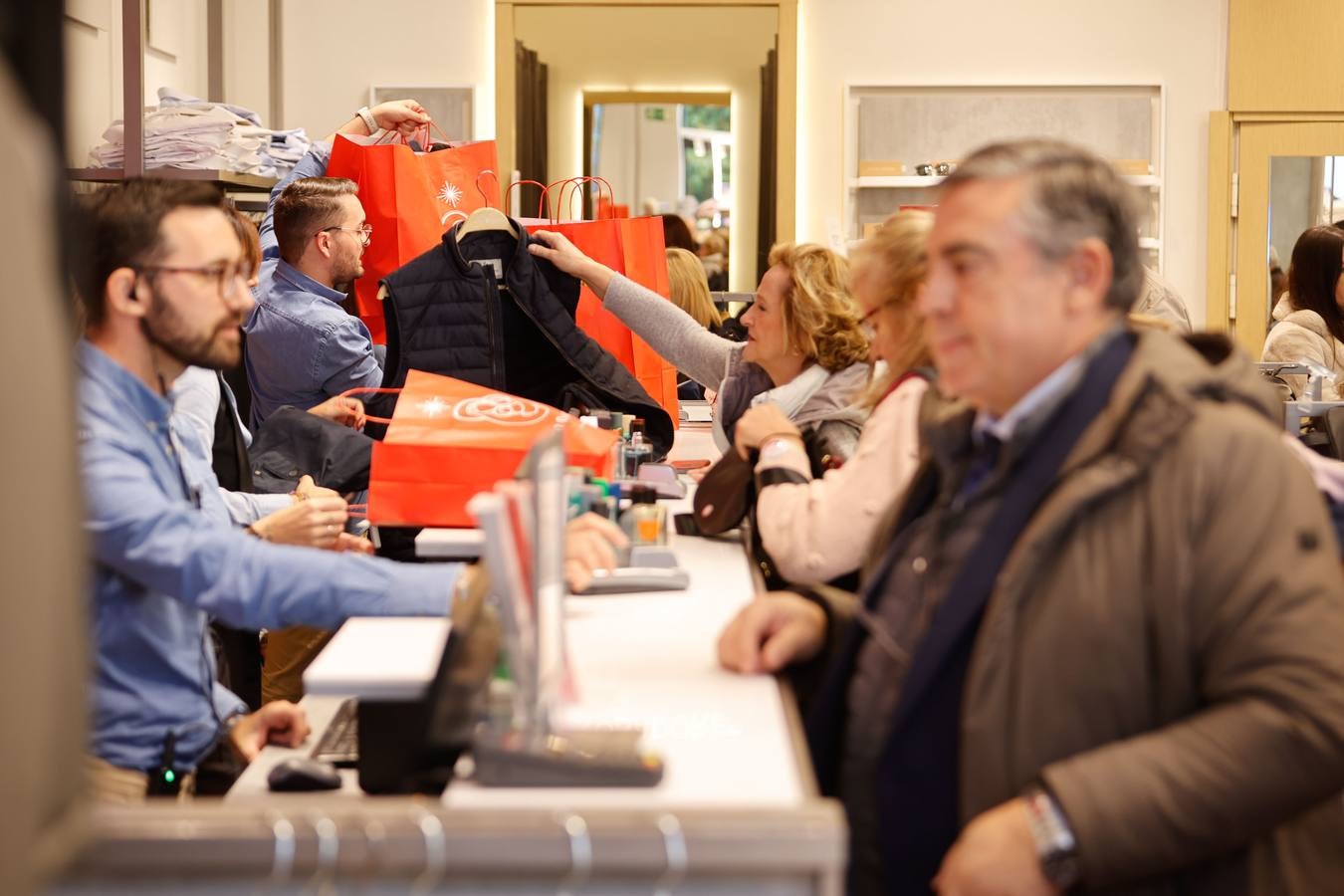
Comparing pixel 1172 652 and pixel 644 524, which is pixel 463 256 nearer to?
pixel 644 524

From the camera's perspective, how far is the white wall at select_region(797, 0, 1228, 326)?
8.09m

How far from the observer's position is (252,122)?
17.7 ft

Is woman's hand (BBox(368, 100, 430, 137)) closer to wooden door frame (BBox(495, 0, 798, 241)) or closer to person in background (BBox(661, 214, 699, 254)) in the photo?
person in background (BBox(661, 214, 699, 254))

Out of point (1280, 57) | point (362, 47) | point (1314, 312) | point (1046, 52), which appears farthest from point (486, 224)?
point (1280, 57)

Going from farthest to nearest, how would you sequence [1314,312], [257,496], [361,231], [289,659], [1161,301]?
[1314,312] < [361,231] < [1161,301] < [289,659] < [257,496]

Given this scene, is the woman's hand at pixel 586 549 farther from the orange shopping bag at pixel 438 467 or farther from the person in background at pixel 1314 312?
the person in background at pixel 1314 312

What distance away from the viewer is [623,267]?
4.39 m

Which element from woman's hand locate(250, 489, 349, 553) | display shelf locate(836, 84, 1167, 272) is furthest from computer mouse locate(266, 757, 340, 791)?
display shelf locate(836, 84, 1167, 272)

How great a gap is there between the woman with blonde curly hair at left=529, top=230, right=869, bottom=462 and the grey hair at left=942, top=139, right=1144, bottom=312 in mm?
1290

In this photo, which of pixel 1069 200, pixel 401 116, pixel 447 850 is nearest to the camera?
pixel 447 850

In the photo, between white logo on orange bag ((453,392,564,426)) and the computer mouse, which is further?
white logo on orange bag ((453,392,564,426))

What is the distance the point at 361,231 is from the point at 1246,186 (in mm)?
5567

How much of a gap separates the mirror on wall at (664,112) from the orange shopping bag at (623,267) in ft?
12.3

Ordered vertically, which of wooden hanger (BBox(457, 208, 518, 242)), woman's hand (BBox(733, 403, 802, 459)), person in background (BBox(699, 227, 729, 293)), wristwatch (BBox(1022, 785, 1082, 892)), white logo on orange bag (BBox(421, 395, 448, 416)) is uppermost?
person in background (BBox(699, 227, 729, 293))
